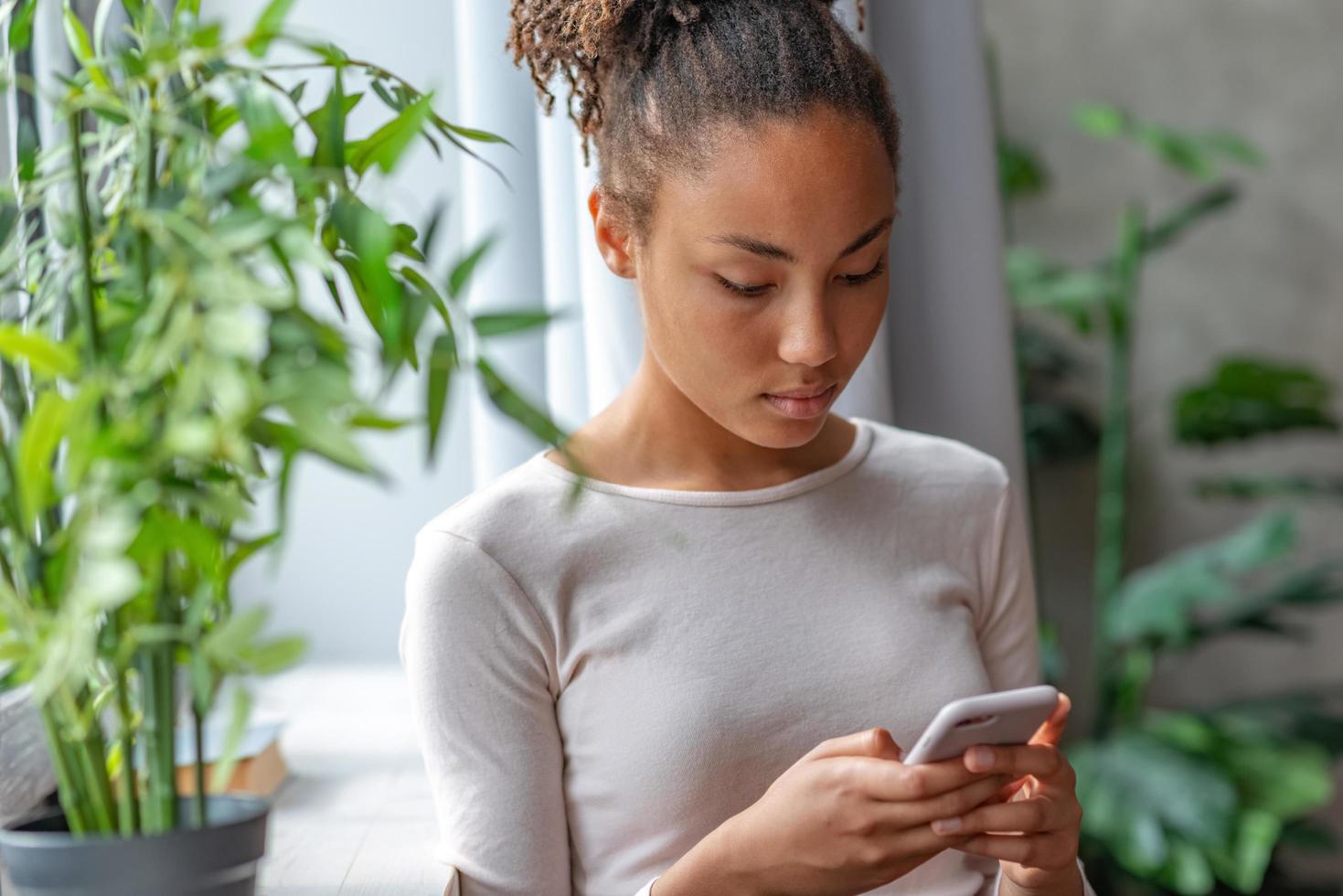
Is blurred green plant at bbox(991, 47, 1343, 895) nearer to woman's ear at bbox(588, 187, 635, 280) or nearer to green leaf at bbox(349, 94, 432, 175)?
woman's ear at bbox(588, 187, 635, 280)

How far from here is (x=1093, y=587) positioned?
289 centimetres

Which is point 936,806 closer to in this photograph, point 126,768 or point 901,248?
point 126,768

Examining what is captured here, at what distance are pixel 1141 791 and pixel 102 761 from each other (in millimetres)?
1783

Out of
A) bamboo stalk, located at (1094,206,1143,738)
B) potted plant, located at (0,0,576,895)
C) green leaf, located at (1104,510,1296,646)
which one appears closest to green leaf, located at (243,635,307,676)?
potted plant, located at (0,0,576,895)

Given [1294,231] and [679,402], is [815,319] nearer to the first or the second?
[679,402]

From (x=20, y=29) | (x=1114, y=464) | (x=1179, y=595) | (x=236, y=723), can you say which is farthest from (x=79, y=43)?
(x=1114, y=464)

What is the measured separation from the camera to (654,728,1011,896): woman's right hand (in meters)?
0.96

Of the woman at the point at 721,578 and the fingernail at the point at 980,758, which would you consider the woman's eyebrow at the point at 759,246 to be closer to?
the woman at the point at 721,578

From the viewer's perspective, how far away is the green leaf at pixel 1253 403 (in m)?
2.43

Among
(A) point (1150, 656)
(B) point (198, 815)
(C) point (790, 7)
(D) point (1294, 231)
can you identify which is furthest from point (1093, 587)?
(B) point (198, 815)

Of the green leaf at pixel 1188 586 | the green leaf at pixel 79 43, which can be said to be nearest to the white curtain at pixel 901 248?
the green leaf at pixel 79 43

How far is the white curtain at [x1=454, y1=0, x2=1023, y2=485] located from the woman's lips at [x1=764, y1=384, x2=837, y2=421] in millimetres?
328

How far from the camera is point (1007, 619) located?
1293mm

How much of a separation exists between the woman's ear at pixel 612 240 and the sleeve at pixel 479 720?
0.89 ft
